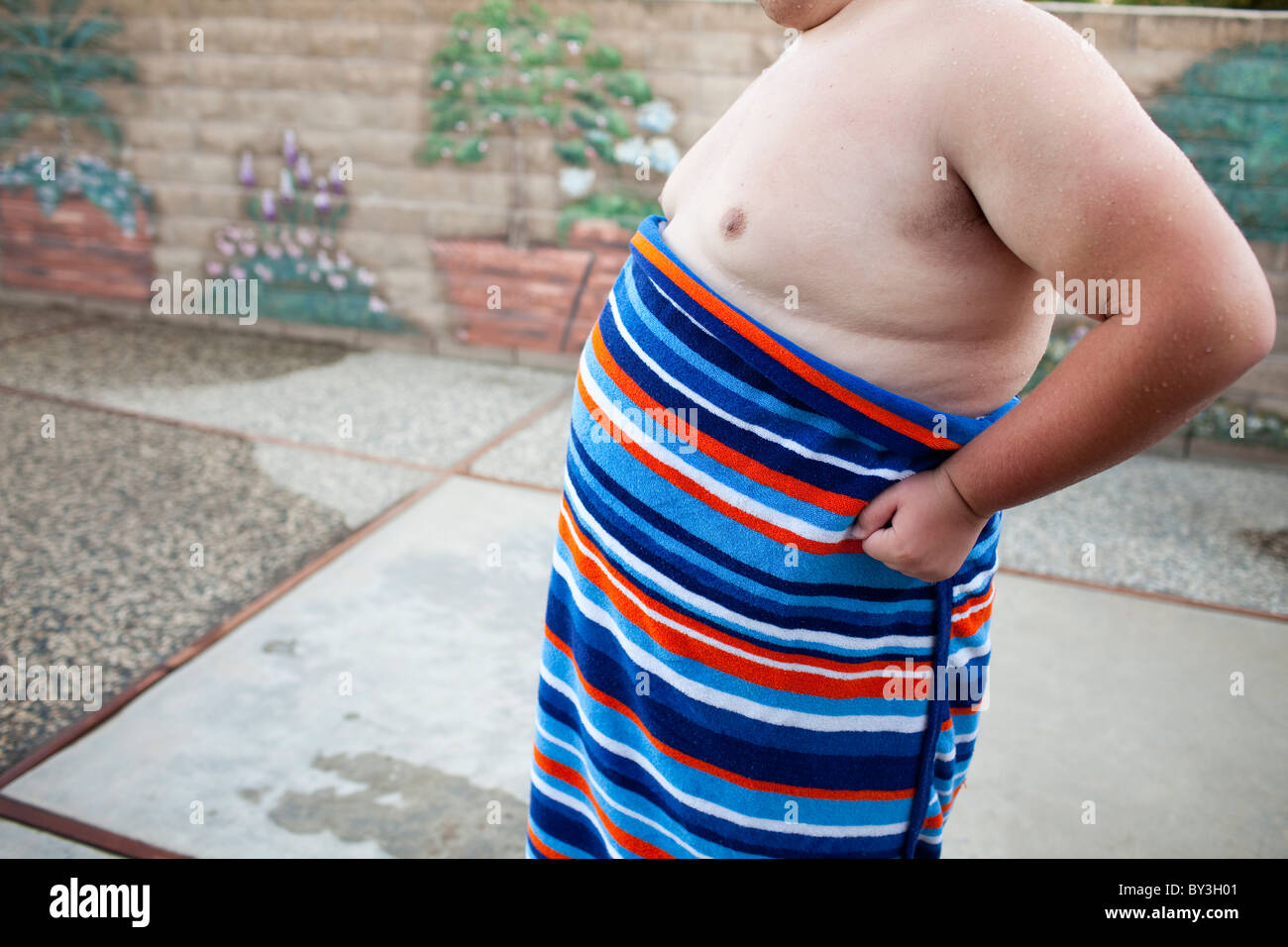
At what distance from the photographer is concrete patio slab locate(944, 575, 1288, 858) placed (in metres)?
1.92

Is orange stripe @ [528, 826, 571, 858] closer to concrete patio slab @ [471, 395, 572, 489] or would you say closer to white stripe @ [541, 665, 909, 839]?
white stripe @ [541, 665, 909, 839]

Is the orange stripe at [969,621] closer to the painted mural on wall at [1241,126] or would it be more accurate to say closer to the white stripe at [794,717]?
the white stripe at [794,717]

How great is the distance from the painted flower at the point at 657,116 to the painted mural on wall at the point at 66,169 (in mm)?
2671

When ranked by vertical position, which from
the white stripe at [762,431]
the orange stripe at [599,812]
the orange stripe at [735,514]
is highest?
the white stripe at [762,431]

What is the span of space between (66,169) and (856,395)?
5.44 meters

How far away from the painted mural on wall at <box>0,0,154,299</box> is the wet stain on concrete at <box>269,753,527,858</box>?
4009mm

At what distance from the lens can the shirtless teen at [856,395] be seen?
72cm

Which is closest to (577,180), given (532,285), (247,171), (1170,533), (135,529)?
(532,285)

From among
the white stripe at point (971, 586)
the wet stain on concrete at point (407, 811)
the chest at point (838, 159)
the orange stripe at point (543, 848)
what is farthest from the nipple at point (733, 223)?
the wet stain on concrete at point (407, 811)

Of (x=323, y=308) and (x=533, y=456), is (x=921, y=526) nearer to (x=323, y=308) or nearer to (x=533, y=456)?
(x=533, y=456)

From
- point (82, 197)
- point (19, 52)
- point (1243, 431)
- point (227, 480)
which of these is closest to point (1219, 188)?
point (1243, 431)

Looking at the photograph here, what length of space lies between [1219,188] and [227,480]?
4.02 meters

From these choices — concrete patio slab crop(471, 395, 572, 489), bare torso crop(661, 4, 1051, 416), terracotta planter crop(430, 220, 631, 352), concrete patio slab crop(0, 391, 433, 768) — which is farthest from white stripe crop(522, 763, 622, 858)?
terracotta planter crop(430, 220, 631, 352)
